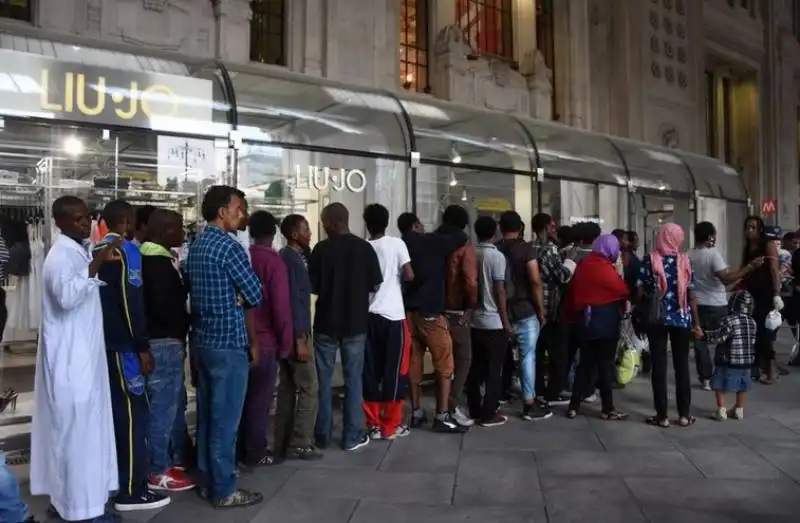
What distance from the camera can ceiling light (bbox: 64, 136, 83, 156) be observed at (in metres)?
7.18

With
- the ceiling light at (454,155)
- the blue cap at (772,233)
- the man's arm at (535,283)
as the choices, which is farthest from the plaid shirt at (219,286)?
the blue cap at (772,233)

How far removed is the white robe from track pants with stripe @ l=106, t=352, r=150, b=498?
8.8 inches

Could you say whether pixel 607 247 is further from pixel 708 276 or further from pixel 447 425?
pixel 447 425

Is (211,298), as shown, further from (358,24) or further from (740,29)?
(740,29)

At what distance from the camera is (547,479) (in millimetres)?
4773

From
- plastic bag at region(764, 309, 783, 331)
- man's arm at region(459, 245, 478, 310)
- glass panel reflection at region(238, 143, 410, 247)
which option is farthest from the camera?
glass panel reflection at region(238, 143, 410, 247)

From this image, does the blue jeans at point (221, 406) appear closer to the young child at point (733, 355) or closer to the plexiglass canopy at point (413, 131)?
the plexiglass canopy at point (413, 131)

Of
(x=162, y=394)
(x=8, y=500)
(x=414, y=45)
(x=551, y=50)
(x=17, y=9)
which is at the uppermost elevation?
(x=551, y=50)

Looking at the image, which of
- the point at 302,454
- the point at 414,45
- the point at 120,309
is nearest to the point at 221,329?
the point at 120,309

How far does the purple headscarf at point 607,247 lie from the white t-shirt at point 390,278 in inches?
72.4

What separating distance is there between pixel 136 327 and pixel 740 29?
24706 mm

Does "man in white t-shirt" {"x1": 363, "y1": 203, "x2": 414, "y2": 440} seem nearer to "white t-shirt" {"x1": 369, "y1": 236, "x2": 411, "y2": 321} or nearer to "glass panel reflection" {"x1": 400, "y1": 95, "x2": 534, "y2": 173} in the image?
"white t-shirt" {"x1": 369, "y1": 236, "x2": 411, "y2": 321}

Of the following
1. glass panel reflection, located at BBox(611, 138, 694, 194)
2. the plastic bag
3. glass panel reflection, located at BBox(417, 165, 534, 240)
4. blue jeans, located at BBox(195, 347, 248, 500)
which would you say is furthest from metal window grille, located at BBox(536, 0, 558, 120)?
blue jeans, located at BBox(195, 347, 248, 500)

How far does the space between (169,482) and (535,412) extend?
3.46 metres
